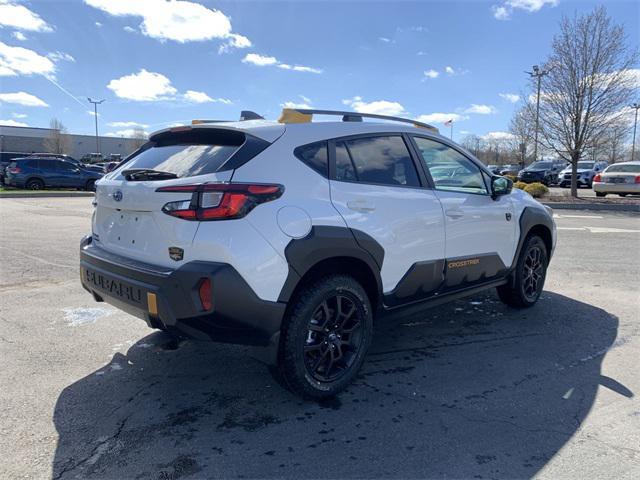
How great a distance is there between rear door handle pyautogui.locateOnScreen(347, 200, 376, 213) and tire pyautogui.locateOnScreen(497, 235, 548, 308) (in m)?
2.37

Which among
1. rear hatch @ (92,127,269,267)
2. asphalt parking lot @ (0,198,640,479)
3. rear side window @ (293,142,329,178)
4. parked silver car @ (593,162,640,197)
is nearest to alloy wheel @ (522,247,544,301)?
asphalt parking lot @ (0,198,640,479)

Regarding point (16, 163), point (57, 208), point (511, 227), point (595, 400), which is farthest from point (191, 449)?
point (16, 163)

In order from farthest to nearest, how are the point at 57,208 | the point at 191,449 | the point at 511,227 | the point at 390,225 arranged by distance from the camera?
the point at 57,208 < the point at 511,227 < the point at 390,225 < the point at 191,449

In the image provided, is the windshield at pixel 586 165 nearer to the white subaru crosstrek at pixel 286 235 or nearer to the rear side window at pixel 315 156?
the white subaru crosstrek at pixel 286 235

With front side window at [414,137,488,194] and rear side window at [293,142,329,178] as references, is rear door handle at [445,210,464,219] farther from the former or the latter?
rear side window at [293,142,329,178]

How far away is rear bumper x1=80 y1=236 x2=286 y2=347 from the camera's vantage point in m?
2.71

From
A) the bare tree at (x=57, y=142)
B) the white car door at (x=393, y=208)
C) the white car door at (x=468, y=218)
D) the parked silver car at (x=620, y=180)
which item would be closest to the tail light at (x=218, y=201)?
the white car door at (x=393, y=208)

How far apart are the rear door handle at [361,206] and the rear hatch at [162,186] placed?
69 centimetres

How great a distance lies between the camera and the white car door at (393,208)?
10.8 ft

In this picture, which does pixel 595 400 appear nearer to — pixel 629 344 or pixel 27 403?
pixel 629 344

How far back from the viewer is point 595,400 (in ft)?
10.6

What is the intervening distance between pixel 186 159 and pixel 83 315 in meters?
2.57

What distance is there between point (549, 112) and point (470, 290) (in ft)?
54.9

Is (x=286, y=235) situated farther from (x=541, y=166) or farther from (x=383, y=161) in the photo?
(x=541, y=166)
